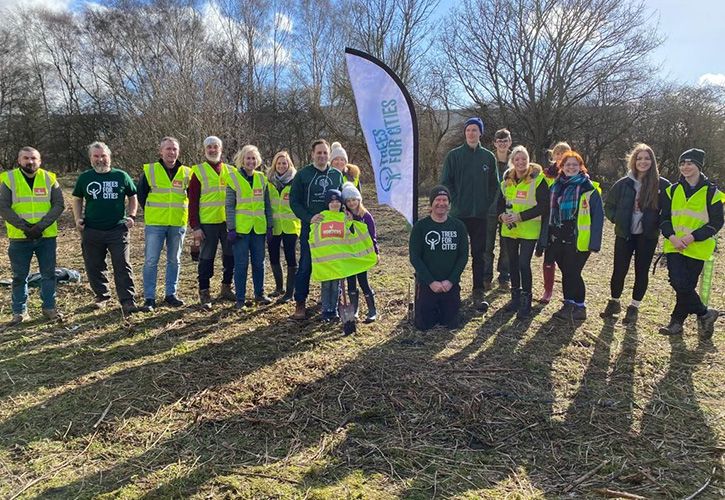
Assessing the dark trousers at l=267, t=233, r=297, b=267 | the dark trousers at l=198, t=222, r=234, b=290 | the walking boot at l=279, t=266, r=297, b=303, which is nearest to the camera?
the dark trousers at l=198, t=222, r=234, b=290

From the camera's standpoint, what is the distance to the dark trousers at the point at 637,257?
5266 millimetres

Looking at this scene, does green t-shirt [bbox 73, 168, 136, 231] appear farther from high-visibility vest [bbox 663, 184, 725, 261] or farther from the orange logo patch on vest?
high-visibility vest [bbox 663, 184, 725, 261]

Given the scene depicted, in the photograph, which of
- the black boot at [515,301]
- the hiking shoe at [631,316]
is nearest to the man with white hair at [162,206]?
the black boot at [515,301]

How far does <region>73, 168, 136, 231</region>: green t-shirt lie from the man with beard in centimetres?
28

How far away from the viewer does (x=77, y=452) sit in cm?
310

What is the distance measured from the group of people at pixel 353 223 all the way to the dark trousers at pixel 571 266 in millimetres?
13

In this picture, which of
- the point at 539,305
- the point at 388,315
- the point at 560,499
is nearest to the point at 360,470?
the point at 560,499

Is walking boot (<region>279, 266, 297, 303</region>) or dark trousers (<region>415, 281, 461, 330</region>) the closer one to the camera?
dark trousers (<region>415, 281, 461, 330</region>)

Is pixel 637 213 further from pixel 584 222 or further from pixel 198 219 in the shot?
pixel 198 219

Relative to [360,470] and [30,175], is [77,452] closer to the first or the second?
[360,470]

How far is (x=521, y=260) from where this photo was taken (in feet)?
18.3

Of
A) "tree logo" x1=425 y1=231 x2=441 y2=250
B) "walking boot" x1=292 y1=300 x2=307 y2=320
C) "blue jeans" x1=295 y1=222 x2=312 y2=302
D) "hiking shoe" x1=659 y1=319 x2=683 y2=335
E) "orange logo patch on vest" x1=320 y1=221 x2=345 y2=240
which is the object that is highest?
"orange logo patch on vest" x1=320 y1=221 x2=345 y2=240

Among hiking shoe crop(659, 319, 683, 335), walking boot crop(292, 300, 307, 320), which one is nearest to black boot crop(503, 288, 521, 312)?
hiking shoe crop(659, 319, 683, 335)

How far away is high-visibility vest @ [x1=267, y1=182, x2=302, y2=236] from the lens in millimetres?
6004
